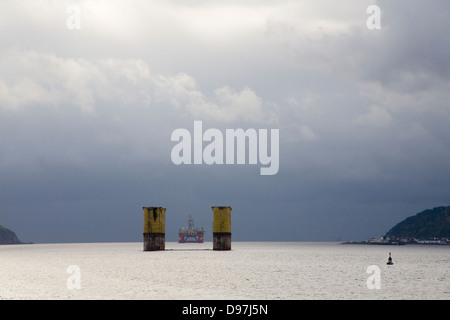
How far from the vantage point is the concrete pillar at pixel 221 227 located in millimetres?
112125

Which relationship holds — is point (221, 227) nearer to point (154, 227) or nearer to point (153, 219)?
point (153, 219)

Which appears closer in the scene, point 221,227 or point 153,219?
point 153,219

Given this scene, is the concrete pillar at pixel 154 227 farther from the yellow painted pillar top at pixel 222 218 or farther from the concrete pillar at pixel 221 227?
the yellow painted pillar top at pixel 222 218

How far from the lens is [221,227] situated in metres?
115

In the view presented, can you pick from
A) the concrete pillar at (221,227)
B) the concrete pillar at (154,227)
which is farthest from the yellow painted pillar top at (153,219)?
the concrete pillar at (221,227)

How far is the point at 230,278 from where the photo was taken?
6278 cm

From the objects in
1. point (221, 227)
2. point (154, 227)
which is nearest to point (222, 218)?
point (221, 227)

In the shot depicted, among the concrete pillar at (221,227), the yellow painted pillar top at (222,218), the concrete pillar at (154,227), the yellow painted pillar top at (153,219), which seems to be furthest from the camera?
the concrete pillar at (154,227)

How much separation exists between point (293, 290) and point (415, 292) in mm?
11044

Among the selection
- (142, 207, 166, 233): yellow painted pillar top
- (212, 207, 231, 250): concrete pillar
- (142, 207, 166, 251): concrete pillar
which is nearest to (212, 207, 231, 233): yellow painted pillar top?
(212, 207, 231, 250): concrete pillar

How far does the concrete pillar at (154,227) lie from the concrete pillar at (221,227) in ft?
37.6

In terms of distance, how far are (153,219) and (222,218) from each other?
14.4 metres
